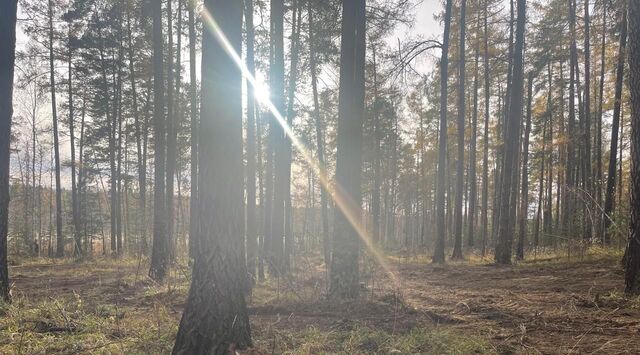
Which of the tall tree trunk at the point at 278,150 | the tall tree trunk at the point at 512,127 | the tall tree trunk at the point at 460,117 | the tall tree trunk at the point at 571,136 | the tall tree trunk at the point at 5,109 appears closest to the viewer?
the tall tree trunk at the point at 5,109

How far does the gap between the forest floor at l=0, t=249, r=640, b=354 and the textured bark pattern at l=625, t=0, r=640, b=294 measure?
347 mm

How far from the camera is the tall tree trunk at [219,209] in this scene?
3797 mm

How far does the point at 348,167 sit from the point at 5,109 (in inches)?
234

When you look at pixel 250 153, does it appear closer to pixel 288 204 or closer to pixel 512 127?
pixel 288 204

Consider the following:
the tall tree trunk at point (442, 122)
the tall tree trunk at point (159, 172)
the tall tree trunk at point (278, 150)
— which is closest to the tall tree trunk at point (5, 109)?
the tall tree trunk at point (159, 172)

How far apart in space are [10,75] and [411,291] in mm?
8537

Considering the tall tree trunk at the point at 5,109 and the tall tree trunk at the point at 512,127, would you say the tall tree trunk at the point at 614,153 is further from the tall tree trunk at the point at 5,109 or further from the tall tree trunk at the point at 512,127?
the tall tree trunk at the point at 5,109

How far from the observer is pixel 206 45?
4055mm

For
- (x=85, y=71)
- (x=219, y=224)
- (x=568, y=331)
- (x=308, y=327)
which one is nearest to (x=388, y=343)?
(x=308, y=327)

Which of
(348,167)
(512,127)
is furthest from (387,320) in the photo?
(512,127)

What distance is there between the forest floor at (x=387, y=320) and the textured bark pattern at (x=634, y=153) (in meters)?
0.35

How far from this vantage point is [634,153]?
19.3 feet

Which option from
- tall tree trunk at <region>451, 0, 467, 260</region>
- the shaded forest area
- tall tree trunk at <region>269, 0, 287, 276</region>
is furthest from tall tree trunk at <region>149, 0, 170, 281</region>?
tall tree trunk at <region>451, 0, 467, 260</region>

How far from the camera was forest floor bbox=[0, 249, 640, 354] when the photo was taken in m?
4.22
